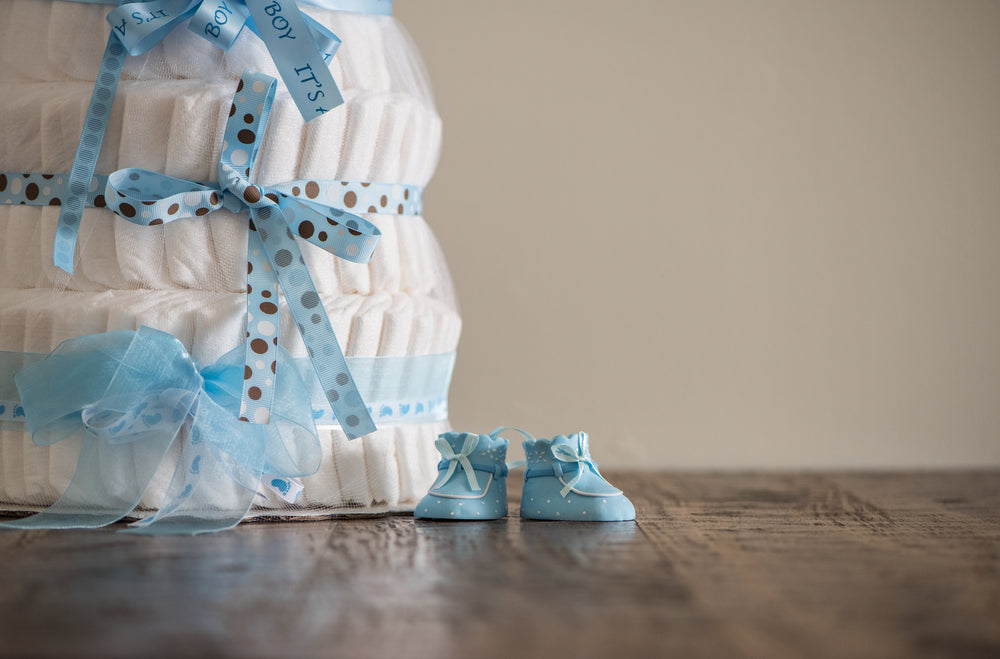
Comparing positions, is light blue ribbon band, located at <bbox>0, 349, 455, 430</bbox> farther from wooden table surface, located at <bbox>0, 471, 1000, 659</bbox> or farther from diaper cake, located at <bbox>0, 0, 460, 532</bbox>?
wooden table surface, located at <bbox>0, 471, 1000, 659</bbox>

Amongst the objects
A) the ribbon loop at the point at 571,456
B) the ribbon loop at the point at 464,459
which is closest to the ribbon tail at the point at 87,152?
the ribbon loop at the point at 464,459

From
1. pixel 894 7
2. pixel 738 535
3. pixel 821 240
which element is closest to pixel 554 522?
pixel 738 535

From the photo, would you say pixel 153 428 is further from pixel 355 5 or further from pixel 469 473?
pixel 355 5

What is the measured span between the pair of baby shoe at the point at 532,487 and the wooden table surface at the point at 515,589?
0.02m

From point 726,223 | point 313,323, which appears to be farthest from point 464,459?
point 726,223

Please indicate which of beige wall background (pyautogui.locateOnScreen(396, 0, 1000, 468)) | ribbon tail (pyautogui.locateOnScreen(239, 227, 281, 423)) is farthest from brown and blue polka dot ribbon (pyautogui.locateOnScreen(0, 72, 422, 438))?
beige wall background (pyautogui.locateOnScreen(396, 0, 1000, 468))

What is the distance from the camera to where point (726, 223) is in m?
1.55

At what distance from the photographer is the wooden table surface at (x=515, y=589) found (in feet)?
1.76

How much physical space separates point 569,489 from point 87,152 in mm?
585

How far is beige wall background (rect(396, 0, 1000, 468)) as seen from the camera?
154cm

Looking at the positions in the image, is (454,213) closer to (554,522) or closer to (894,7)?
(554,522)

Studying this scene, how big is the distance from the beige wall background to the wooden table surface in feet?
1.78

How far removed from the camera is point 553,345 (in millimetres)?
1543

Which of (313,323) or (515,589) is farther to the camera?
(313,323)
